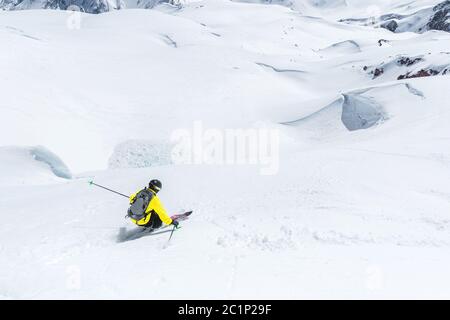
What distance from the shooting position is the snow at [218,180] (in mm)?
6492

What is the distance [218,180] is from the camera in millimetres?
11953

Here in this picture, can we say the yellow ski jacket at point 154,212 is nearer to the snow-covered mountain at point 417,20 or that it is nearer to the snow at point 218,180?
the snow at point 218,180

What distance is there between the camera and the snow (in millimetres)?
6492

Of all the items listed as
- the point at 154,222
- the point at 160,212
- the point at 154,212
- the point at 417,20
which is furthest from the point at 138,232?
the point at 417,20

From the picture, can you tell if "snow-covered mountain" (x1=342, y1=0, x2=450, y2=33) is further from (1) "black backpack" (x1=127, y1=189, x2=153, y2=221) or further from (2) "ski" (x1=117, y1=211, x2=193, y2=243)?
(1) "black backpack" (x1=127, y1=189, x2=153, y2=221)

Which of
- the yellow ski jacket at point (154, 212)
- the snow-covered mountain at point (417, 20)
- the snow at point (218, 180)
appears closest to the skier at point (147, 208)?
the yellow ski jacket at point (154, 212)

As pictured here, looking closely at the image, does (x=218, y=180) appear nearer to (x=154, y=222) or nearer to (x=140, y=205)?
(x=154, y=222)

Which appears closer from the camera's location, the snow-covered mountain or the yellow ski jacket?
the yellow ski jacket

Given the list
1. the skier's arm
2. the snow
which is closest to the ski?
the snow

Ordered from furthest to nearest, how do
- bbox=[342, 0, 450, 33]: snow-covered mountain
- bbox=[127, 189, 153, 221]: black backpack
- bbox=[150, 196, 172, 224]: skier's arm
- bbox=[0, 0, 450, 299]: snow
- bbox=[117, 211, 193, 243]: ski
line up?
bbox=[342, 0, 450, 33]: snow-covered mountain → bbox=[117, 211, 193, 243]: ski → bbox=[127, 189, 153, 221]: black backpack → bbox=[150, 196, 172, 224]: skier's arm → bbox=[0, 0, 450, 299]: snow

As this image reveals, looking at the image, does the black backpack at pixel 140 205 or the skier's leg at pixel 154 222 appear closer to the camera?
the black backpack at pixel 140 205

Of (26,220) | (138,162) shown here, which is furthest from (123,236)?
(138,162)

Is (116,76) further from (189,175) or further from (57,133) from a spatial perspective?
(189,175)

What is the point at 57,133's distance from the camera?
22.8m
